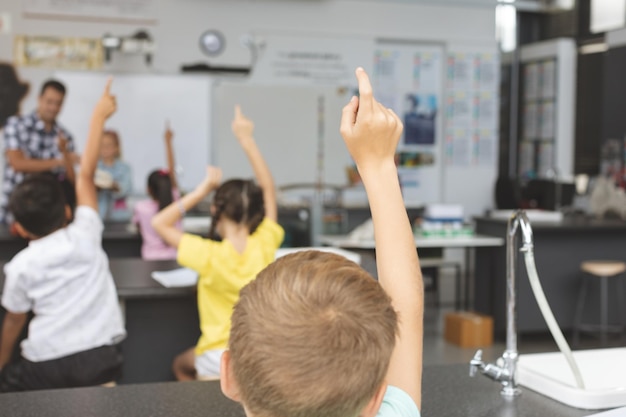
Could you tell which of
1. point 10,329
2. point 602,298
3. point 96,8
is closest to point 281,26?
point 96,8

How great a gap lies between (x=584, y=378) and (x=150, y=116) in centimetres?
603

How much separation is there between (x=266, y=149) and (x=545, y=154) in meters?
3.07

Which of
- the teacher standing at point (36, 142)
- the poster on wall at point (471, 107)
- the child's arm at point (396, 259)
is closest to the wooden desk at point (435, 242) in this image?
the teacher standing at point (36, 142)

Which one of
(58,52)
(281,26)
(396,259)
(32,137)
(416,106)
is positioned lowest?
(396,259)

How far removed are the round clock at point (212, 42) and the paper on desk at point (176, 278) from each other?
4.55m

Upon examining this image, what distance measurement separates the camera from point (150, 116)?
7090mm

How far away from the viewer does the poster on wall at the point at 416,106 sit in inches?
315

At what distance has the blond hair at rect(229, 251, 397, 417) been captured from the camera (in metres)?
0.77

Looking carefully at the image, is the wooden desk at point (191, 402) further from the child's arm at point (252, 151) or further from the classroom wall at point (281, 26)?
the classroom wall at point (281, 26)

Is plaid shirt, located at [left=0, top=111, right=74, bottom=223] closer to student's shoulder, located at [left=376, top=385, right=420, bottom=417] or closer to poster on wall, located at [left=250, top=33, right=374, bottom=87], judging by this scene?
poster on wall, located at [left=250, top=33, right=374, bottom=87]

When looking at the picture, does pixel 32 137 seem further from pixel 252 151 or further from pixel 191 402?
pixel 191 402

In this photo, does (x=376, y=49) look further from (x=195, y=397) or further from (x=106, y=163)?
(x=195, y=397)

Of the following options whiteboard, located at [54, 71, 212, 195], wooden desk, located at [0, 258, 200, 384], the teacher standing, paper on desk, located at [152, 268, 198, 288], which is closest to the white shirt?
paper on desk, located at [152, 268, 198, 288]

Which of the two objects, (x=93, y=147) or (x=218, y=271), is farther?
(x=218, y=271)
